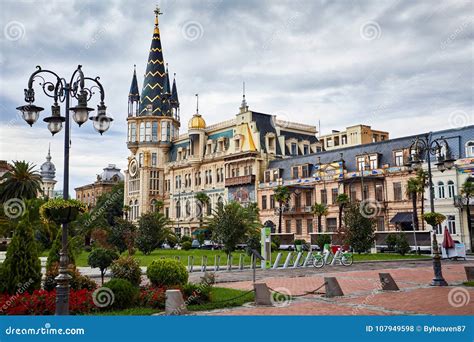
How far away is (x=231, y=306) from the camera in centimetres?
1320

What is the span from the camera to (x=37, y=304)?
1188cm

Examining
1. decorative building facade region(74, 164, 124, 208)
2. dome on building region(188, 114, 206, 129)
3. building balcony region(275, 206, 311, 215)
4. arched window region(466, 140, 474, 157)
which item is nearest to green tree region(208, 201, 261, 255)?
arched window region(466, 140, 474, 157)

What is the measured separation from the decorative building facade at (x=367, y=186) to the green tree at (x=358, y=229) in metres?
6.93

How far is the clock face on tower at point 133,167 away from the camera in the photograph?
81.8 meters

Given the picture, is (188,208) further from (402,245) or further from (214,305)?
(214,305)

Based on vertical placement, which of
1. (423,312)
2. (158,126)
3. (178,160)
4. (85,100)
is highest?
(158,126)

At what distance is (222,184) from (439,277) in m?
51.4

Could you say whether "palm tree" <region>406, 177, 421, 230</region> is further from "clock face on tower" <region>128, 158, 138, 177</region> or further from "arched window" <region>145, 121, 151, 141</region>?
"clock face on tower" <region>128, 158, 138, 177</region>

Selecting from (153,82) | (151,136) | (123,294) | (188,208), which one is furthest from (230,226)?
(153,82)

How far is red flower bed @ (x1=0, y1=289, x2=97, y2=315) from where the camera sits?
37.9ft

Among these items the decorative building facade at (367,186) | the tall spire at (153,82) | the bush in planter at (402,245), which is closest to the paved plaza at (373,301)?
the bush in planter at (402,245)

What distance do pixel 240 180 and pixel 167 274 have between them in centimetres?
4963

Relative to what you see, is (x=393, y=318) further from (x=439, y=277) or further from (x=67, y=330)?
(x=439, y=277)

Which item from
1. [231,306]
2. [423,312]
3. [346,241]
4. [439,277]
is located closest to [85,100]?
[231,306]
